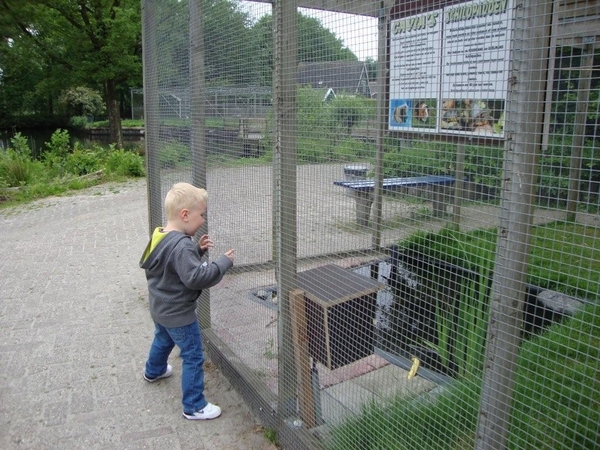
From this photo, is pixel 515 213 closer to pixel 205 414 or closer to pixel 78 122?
pixel 205 414

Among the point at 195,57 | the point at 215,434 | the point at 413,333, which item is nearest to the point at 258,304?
the point at 215,434

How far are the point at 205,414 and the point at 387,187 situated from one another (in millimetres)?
1896

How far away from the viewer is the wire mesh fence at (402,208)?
161cm

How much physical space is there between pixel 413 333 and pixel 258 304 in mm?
1306

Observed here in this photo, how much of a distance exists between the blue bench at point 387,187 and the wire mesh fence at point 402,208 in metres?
0.01

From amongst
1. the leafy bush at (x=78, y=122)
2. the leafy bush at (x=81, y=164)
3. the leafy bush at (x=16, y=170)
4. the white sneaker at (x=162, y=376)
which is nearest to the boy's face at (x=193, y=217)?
the white sneaker at (x=162, y=376)

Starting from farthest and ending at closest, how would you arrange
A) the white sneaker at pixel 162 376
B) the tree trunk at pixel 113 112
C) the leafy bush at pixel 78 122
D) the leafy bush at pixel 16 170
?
the leafy bush at pixel 78 122 < the tree trunk at pixel 113 112 < the leafy bush at pixel 16 170 < the white sneaker at pixel 162 376

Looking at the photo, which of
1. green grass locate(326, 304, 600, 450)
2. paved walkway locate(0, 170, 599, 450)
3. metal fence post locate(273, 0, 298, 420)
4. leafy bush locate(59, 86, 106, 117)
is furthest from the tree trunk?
green grass locate(326, 304, 600, 450)

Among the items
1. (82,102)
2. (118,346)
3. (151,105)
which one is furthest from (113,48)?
(82,102)

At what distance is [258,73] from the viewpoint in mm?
2887

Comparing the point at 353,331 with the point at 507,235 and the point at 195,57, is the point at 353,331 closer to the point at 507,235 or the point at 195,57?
the point at 507,235

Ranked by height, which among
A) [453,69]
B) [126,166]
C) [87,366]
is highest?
[453,69]

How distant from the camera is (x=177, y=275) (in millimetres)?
3057

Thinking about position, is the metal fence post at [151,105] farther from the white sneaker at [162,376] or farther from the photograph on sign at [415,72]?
the photograph on sign at [415,72]
